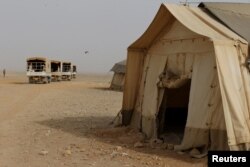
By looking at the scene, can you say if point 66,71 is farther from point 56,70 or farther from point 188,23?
point 188,23

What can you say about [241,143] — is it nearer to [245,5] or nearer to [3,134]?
[245,5]

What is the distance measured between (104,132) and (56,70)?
45480 millimetres

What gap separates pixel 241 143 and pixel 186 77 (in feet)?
8.13

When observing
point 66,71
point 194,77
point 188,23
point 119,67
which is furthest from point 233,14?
point 66,71

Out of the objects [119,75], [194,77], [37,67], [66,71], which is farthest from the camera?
[66,71]

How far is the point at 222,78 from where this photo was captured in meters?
9.55

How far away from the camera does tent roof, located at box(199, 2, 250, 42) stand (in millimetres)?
11047

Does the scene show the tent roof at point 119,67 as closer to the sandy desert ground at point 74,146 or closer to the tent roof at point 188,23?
the sandy desert ground at point 74,146

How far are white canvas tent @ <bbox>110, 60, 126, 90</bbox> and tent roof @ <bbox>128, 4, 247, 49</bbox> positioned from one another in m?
26.2

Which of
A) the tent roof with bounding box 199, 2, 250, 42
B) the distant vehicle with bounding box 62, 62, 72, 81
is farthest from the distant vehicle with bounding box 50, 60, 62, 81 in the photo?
the tent roof with bounding box 199, 2, 250, 42

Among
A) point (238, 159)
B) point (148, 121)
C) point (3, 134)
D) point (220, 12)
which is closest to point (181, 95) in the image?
point (148, 121)

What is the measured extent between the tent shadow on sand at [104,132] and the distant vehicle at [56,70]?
38348 mm

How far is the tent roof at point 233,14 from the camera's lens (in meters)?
11.0

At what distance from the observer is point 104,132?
12883mm
